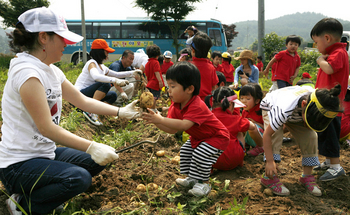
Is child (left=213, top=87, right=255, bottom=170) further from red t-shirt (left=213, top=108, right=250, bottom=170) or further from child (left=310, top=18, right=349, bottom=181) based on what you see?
child (left=310, top=18, right=349, bottom=181)

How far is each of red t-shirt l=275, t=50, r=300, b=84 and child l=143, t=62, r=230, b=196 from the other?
10.4 feet

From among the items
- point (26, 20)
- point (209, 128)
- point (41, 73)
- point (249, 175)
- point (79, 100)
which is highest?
point (26, 20)

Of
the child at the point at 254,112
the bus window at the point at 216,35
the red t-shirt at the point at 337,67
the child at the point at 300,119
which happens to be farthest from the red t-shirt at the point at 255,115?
the bus window at the point at 216,35

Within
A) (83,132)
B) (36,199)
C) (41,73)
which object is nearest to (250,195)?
(36,199)

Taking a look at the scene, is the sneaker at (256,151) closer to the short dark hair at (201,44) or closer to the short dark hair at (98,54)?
the short dark hair at (201,44)

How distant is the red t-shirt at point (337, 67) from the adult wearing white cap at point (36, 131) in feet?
7.58

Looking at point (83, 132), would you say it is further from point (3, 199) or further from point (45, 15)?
point (45, 15)

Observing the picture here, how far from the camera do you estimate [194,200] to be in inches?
83.1

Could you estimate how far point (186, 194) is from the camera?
227 cm

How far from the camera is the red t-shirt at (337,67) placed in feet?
8.63

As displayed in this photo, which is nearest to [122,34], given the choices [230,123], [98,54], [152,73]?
[152,73]

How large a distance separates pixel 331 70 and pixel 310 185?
1.16 metres

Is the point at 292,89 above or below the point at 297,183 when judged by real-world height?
above

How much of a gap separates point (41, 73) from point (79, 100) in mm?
540
